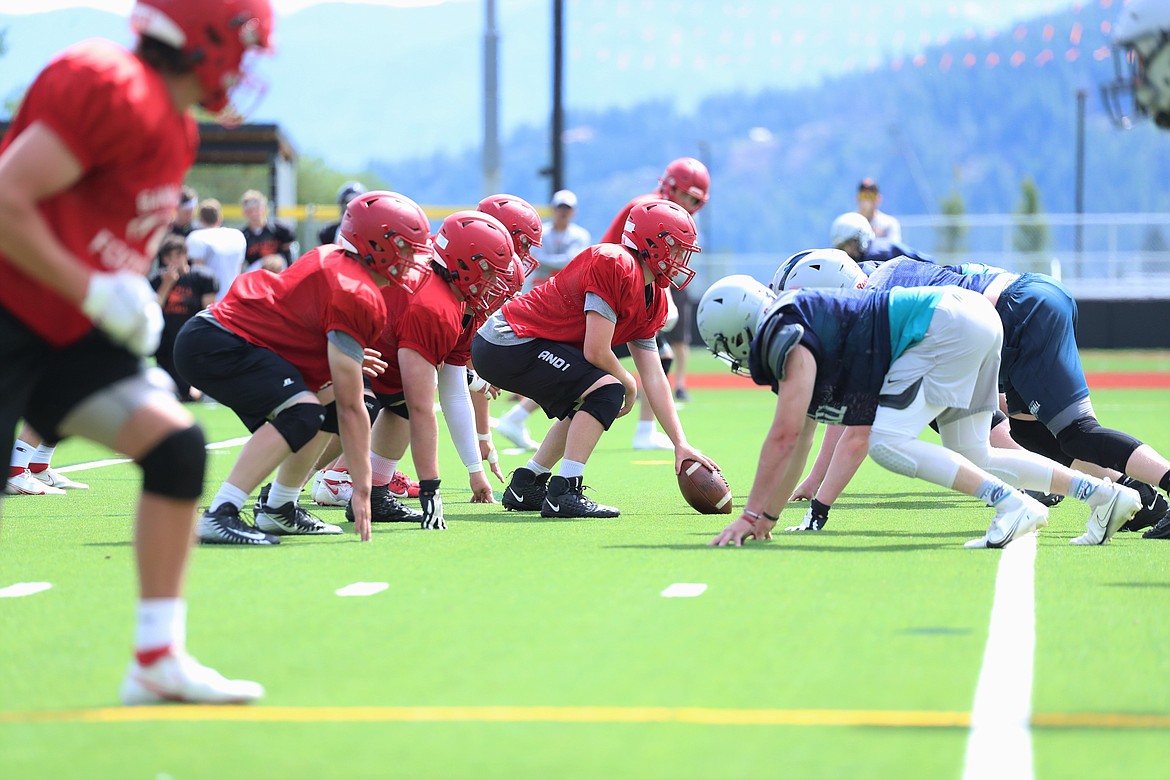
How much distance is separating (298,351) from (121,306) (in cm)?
353

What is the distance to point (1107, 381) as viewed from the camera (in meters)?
23.3

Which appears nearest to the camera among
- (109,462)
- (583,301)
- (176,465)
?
(176,465)

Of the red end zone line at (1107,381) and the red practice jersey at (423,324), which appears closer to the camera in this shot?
the red practice jersey at (423,324)

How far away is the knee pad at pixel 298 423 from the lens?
722 cm

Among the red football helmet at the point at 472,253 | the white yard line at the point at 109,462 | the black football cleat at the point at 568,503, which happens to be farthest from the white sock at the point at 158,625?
the white yard line at the point at 109,462

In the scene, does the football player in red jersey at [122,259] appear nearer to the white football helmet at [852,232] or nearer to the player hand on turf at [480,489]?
the player hand on turf at [480,489]

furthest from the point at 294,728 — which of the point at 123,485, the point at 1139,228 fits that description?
the point at 1139,228

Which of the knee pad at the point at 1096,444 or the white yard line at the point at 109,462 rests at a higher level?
the knee pad at the point at 1096,444

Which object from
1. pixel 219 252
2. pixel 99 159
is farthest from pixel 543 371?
pixel 219 252

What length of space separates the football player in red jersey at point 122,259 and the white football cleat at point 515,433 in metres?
8.51

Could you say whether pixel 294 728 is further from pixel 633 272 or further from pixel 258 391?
pixel 633 272

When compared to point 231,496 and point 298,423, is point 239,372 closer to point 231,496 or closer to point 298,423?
point 298,423

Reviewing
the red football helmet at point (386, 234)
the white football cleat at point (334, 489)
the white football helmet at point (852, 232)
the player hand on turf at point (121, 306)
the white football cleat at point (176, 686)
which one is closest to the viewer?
the player hand on turf at point (121, 306)

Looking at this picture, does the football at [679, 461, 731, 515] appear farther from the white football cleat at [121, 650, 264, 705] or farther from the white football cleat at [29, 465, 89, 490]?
the white football cleat at [121, 650, 264, 705]
